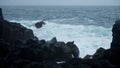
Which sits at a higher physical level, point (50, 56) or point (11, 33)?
point (11, 33)

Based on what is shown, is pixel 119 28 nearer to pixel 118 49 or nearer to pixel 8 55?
pixel 118 49

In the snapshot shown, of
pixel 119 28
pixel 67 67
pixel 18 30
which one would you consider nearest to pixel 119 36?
pixel 119 28

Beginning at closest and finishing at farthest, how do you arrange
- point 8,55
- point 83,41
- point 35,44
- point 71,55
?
point 8,55 < point 35,44 < point 71,55 < point 83,41

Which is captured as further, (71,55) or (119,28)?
(71,55)

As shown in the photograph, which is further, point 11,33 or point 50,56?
point 11,33

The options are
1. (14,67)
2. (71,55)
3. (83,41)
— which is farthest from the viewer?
(83,41)

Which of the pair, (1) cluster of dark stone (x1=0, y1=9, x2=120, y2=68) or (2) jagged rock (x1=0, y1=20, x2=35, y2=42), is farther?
(2) jagged rock (x1=0, y1=20, x2=35, y2=42)

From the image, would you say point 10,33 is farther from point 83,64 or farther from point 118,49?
point 118,49

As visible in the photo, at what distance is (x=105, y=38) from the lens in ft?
64.2

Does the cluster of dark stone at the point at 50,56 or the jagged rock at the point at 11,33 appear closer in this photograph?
the cluster of dark stone at the point at 50,56

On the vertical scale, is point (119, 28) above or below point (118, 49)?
above

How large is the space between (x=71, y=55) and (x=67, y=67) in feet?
10.5

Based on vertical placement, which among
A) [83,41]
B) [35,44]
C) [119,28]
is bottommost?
[83,41]

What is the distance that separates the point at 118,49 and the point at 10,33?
7995 mm
